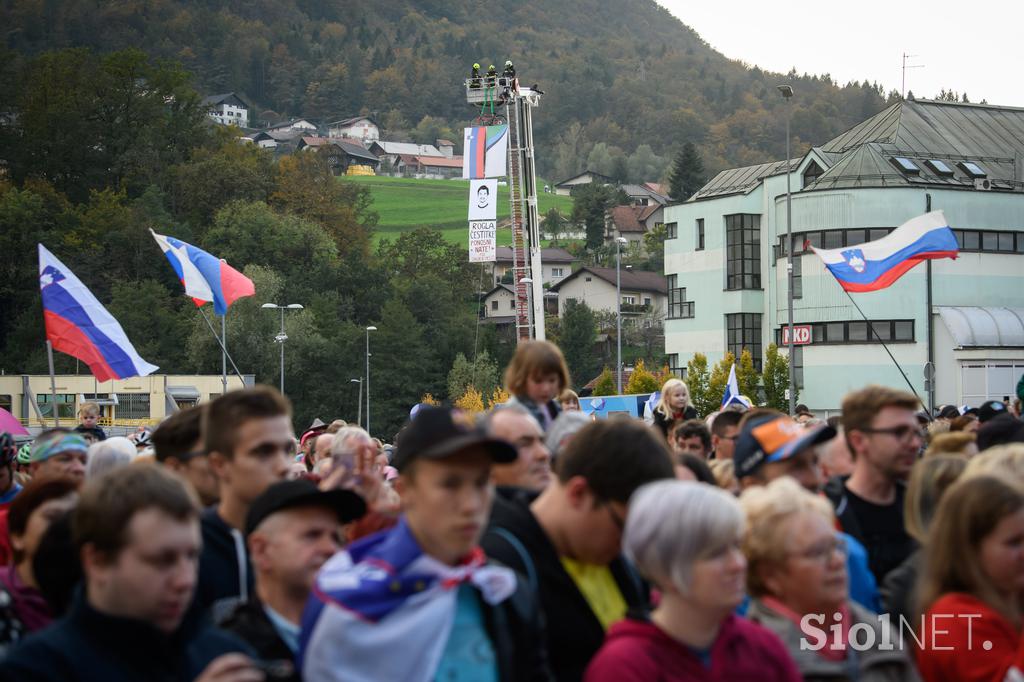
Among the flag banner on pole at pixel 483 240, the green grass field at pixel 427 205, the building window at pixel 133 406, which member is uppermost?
the green grass field at pixel 427 205

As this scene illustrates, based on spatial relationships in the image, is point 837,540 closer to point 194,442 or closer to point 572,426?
point 572,426

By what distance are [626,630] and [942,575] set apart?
1339 millimetres

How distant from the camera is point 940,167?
61625 millimetres

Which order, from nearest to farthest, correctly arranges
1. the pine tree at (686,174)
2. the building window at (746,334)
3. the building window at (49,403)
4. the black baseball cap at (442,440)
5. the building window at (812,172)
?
the black baseball cap at (442,440) → the building window at (812,172) → the building window at (746,334) → the building window at (49,403) → the pine tree at (686,174)

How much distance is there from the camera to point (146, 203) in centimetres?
11525

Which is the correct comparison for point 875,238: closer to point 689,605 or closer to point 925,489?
point 925,489

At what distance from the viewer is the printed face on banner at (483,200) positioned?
53.5m

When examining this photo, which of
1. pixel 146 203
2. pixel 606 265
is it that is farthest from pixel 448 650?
pixel 606 265

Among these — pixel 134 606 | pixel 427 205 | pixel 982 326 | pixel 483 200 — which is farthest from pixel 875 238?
pixel 427 205

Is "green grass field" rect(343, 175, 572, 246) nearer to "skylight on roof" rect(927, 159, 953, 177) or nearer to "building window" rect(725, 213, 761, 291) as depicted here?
"building window" rect(725, 213, 761, 291)

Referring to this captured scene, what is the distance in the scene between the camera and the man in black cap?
460cm

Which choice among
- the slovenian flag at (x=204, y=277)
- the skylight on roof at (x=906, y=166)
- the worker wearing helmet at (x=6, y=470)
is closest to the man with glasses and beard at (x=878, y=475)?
the worker wearing helmet at (x=6, y=470)

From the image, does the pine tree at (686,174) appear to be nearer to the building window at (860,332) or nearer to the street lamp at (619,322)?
the street lamp at (619,322)

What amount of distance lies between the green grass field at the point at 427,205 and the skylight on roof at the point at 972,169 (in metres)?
93.3
